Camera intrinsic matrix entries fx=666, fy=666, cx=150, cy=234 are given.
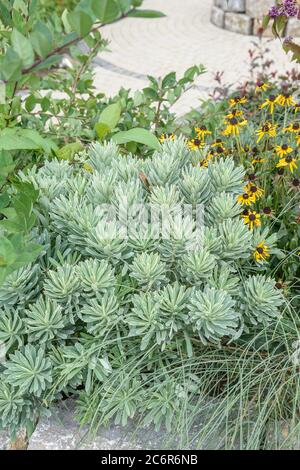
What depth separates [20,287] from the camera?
2.05 metres

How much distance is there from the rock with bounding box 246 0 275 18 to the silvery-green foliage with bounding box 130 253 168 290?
300 inches

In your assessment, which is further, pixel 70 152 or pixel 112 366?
pixel 70 152

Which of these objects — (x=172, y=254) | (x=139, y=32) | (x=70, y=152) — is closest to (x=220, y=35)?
(x=139, y=32)

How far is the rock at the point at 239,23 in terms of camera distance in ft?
30.1

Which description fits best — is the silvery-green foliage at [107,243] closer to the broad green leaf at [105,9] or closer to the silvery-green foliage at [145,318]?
the silvery-green foliage at [145,318]

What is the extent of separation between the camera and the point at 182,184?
7.62 feet

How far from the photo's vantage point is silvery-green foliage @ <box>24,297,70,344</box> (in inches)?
78.7

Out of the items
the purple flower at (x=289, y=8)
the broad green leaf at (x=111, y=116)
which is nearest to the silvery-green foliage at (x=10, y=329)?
the broad green leaf at (x=111, y=116)

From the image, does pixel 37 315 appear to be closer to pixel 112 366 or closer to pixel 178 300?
pixel 112 366

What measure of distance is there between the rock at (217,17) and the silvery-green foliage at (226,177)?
768 centimetres

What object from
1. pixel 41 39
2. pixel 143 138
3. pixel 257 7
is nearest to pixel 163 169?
pixel 143 138

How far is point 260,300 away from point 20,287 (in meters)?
0.74

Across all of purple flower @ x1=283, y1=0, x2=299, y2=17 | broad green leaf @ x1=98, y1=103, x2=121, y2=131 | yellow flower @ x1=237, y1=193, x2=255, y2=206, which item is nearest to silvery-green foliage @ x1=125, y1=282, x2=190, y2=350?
yellow flower @ x1=237, y1=193, x2=255, y2=206
